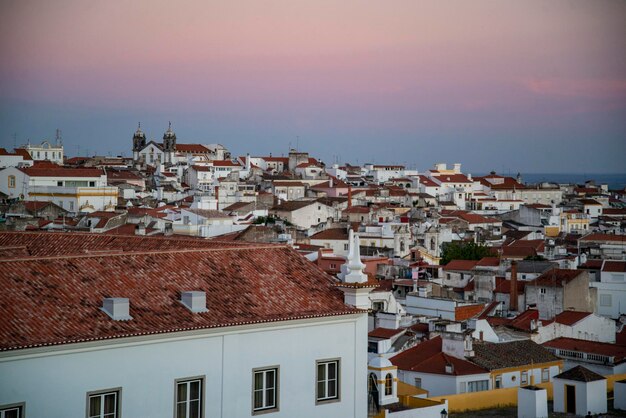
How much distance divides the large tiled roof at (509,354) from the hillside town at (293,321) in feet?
0.15

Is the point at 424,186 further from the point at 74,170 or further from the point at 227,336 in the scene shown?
the point at 227,336

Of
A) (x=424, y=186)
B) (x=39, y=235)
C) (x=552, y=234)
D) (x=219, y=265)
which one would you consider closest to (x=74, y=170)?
(x=552, y=234)

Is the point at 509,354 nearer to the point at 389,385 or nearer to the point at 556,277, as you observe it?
the point at 389,385

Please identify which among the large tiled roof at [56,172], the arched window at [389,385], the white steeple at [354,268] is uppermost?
the white steeple at [354,268]

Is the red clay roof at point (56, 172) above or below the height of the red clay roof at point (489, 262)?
above

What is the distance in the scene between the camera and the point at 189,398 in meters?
10.9

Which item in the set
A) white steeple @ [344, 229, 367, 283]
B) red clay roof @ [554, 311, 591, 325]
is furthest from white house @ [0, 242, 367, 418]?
red clay roof @ [554, 311, 591, 325]

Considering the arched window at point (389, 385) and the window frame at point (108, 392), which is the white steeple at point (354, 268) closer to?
the window frame at point (108, 392)

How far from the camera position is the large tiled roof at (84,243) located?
1389cm

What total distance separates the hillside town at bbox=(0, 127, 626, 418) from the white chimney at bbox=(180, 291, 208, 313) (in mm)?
17

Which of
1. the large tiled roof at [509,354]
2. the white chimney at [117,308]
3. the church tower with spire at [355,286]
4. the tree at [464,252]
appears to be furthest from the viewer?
the tree at [464,252]

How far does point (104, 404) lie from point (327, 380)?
2.68 metres

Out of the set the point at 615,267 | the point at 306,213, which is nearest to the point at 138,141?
the point at 306,213

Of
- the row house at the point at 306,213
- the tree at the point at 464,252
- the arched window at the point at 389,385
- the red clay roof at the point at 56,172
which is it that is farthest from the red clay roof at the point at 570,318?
the red clay roof at the point at 56,172
